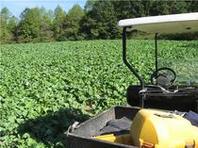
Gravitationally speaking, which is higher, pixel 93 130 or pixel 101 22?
pixel 101 22

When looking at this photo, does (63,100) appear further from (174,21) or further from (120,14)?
(120,14)

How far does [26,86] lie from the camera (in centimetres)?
1116

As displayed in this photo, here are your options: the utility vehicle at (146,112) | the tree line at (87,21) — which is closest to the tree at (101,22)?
the tree line at (87,21)

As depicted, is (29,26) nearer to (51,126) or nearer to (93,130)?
(51,126)

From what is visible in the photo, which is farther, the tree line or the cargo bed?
the tree line

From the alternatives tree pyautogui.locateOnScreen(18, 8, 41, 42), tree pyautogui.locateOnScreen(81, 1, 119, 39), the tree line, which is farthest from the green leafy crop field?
tree pyautogui.locateOnScreen(18, 8, 41, 42)

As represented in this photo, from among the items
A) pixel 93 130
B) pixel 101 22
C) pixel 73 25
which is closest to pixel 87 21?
pixel 73 25

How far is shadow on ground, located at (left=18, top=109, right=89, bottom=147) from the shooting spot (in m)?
6.60

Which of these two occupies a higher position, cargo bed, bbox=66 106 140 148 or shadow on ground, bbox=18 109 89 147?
cargo bed, bbox=66 106 140 148

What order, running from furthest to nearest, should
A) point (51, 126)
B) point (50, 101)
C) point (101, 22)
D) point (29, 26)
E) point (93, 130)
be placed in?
A: 1. point (29, 26)
2. point (101, 22)
3. point (50, 101)
4. point (51, 126)
5. point (93, 130)

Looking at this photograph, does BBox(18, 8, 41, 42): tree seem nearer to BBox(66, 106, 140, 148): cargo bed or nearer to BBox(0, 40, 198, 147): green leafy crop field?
BBox(0, 40, 198, 147): green leafy crop field

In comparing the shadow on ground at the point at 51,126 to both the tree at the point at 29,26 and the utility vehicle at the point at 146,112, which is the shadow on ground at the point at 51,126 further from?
the tree at the point at 29,26

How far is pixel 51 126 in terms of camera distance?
7.04 meters

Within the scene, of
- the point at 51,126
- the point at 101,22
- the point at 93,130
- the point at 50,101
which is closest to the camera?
the point at 93,130
